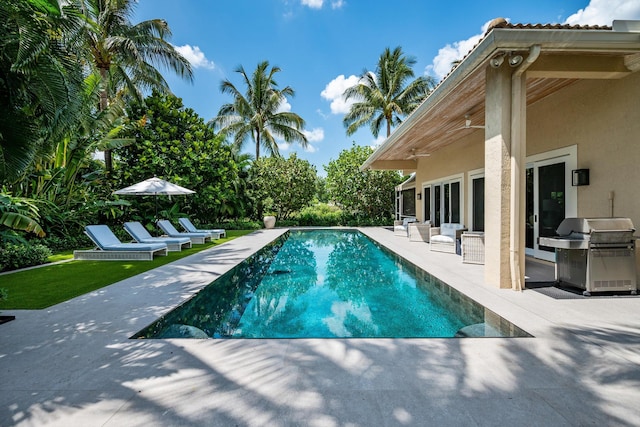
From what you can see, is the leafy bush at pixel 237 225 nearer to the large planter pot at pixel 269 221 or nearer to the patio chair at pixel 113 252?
the large planter pot at pixel 269 221

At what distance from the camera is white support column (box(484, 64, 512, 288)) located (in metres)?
5.76

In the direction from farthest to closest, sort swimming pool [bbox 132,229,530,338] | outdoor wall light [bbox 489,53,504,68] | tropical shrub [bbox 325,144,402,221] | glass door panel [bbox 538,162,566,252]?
tropical shrub [bbox 325,144,402,221], glass door panel [bbox 538,162,566,252], outdoor wall light [bbox 489,53,504,68], swimming pool [bbox 132,229,530,338]

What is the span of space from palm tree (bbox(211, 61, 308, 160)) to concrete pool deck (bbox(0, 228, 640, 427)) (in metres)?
23.1

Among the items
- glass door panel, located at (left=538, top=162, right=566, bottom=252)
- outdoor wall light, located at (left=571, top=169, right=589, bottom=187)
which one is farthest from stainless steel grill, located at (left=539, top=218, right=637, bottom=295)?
glass door panel, located at (left=538, top=162, right=566, bottom=252)

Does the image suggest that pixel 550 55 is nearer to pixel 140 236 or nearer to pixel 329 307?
pixel 329 307

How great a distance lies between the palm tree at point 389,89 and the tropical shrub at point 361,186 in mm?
4788

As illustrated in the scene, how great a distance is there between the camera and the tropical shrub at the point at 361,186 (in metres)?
22.8

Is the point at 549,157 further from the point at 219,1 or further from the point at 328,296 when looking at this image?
the point at 219,1

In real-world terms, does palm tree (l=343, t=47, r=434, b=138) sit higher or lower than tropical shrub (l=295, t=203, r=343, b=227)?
higher

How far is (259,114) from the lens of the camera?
25.8 m

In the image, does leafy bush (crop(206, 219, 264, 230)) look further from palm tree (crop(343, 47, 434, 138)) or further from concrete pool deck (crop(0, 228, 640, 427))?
concrete pool deck (crop(0, 228, 640, 427))

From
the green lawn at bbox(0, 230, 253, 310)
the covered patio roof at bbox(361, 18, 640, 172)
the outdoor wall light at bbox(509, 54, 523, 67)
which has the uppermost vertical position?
the covered patio roof at bbox(361, 18, 640, 172)

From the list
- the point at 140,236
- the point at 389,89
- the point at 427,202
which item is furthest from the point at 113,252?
the point at 389,89

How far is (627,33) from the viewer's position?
5.14m
